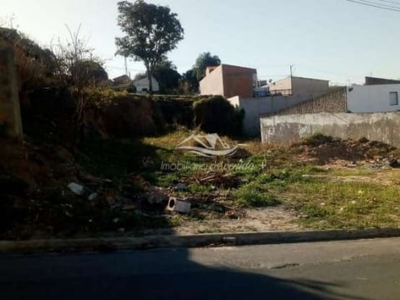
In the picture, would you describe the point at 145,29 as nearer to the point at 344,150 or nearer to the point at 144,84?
the point at 144,84

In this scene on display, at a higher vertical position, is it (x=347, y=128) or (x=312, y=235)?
Result: (x=347, y=128)

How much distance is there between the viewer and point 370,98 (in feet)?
114

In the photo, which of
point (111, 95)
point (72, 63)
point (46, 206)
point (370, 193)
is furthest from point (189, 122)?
point (46, 206)

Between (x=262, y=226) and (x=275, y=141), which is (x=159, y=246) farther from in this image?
(x=275, y=141)

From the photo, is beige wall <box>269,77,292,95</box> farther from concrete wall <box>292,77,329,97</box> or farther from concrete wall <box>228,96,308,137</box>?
concrete wall <box>228,96,308,137</box>

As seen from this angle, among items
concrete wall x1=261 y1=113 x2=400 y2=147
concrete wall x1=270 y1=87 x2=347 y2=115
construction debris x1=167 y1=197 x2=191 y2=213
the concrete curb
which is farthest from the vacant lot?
concrete wall x1=270 y1=87 x2=347 y2=115

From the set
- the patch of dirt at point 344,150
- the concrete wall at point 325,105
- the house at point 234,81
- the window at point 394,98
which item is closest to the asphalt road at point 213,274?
the patch of dirt at point 344,150

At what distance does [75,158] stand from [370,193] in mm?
8307

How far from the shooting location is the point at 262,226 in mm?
7734

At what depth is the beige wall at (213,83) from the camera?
48.9 metres

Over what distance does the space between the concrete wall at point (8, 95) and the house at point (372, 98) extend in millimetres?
26816

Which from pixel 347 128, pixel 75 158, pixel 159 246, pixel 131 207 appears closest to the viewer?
pixel 159 246

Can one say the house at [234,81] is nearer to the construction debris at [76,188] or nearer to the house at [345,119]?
the house at [345,119]

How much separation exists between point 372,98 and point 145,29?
92.2 ft
